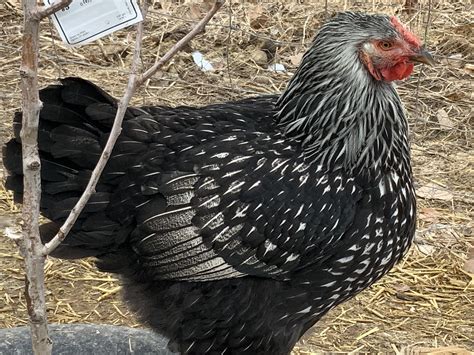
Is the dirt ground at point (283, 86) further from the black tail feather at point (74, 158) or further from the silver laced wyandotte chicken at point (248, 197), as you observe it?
the black tail feather at point (74, 158)

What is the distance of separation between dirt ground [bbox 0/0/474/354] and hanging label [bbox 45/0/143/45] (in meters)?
2.04

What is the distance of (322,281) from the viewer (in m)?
2.58

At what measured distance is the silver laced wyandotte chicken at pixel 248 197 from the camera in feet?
8.23

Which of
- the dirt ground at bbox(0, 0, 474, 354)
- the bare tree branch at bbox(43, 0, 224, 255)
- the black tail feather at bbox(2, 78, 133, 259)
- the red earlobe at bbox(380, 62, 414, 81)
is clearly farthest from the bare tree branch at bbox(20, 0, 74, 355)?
the dirt ground at bbox(0, 0, 474, 354)

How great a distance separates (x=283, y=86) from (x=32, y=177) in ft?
12.5

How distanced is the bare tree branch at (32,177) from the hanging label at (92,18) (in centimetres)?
12

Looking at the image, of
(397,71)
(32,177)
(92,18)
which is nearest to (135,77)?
(92,18)

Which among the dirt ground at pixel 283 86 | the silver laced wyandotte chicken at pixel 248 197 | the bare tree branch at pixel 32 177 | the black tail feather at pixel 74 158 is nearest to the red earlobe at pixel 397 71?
the silver laced wyandotte chicken at pixel 248 197

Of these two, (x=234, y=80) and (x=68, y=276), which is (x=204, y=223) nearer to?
(x=68, y=276)

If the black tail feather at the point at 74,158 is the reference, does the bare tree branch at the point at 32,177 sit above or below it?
above

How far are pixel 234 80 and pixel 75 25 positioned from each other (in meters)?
3.77

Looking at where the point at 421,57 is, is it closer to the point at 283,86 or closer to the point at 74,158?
the point at 74,158

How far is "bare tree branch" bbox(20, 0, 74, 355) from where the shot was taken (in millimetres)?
1453

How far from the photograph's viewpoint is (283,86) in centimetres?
525
